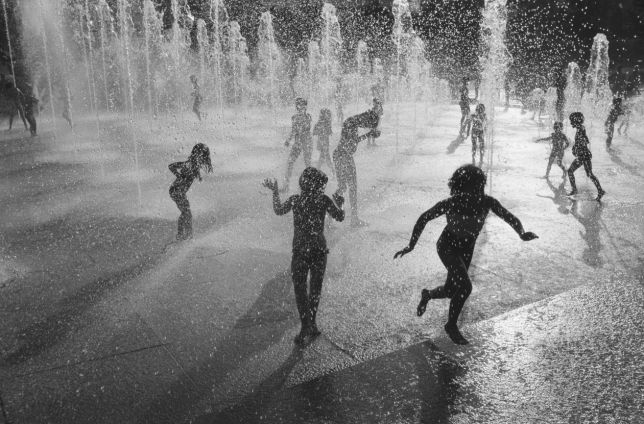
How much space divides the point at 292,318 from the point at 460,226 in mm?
1632

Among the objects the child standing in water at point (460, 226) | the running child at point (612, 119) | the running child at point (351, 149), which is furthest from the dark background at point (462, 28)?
the child standing in water at point (460, 226)

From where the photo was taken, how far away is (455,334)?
3.95 m

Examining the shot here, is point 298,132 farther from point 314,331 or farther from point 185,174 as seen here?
point 314,331

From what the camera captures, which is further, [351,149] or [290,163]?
[290,163]

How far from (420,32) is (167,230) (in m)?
40.3

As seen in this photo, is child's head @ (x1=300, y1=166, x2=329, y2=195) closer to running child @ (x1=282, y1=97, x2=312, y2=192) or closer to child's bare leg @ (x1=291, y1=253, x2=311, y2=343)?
child's bare leg @ (x1=291, y1=253, x2=311, y2=343)

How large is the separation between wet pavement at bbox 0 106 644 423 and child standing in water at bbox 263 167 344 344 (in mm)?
245

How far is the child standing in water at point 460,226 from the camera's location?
154 inches

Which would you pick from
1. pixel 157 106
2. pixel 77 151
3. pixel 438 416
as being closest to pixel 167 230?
pixel 438 416

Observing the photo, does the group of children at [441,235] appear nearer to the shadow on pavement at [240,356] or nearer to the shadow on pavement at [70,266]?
the shadow on pavement at [240,356]

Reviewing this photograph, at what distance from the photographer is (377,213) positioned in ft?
26.3

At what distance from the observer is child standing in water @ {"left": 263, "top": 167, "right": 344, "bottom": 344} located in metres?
4.04

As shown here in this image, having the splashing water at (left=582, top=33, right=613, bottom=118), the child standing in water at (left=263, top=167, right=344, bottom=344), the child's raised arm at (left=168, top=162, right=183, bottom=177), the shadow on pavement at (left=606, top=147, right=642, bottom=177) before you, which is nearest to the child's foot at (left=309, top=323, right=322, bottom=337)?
the child standing in water at (left=263, top=167, right=344, bottom=344)

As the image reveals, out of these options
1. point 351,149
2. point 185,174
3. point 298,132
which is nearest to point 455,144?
point 298,132
